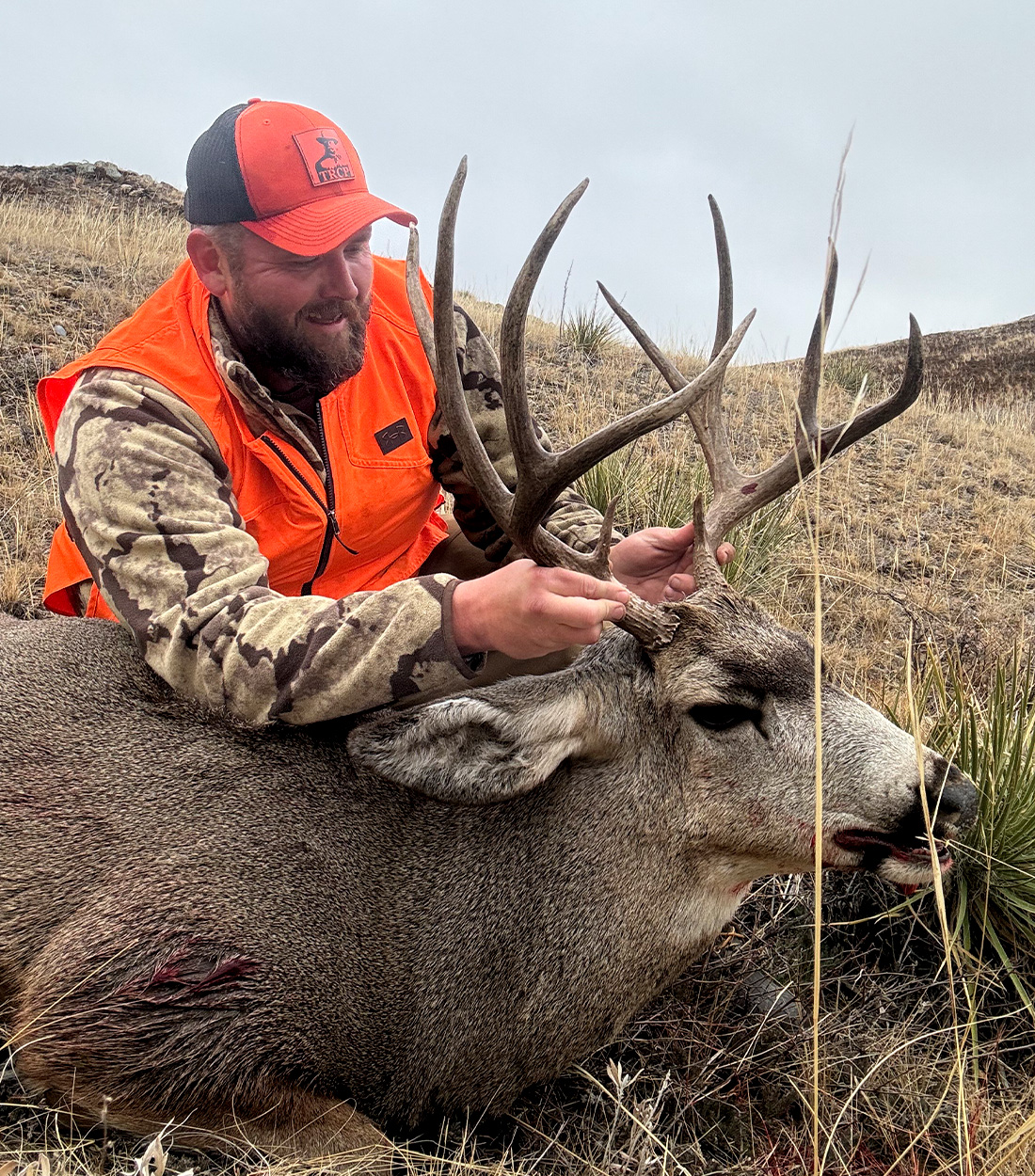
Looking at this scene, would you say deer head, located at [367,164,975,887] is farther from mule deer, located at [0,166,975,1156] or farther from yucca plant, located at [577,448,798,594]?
yucca plant, located at [577,448,798,594]

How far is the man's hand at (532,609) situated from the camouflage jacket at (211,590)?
0.22ft

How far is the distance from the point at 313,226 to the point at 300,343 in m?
0.39

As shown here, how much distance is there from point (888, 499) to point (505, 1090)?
7192 mm

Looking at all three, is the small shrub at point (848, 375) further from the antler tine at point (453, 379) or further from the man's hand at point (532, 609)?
the man's hand at point (532, 609)

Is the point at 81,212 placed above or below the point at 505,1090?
above

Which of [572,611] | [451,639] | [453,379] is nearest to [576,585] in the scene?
[572,611]

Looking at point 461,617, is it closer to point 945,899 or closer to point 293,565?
point 293,565

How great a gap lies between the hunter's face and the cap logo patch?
205 mm

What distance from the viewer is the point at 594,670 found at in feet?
9.46

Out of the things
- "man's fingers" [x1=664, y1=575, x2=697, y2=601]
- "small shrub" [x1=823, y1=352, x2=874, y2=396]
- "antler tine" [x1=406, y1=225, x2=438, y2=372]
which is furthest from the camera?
"small shrub" [x1=823, y1=352, x2=874, y2=396]

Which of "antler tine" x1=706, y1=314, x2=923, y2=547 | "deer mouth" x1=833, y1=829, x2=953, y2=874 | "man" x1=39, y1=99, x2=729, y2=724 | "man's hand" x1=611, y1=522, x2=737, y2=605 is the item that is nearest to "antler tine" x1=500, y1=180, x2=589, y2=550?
"man" x1=39, y1=99, x2=729, y2=724

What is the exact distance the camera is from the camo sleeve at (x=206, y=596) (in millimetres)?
2711

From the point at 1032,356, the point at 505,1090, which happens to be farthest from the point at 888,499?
the point at 1032,356

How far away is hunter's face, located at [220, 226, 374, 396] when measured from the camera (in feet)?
11.3
